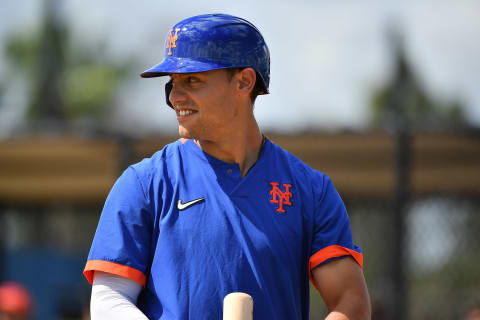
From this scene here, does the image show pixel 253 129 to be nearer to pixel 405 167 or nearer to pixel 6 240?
pixel 405 167

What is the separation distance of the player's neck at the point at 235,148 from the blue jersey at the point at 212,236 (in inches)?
1.2

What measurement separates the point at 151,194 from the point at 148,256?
0.61 ft

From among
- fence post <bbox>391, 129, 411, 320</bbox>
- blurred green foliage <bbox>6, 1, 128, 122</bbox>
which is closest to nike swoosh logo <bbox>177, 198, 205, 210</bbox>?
fence post <bbox>391, 129, 411, 320</bbox>

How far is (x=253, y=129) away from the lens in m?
2.86

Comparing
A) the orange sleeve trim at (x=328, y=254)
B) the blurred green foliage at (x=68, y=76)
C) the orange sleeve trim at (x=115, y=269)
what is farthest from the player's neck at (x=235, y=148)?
the blurred green foliage at (x=68, y=76)

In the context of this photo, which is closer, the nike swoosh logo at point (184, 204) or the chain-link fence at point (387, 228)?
the nike swoosh logo at point (184, 204)

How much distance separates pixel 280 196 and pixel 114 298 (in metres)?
0.60

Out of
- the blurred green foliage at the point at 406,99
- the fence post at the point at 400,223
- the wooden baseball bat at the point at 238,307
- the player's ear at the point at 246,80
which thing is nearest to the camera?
the wooden baseball bat at the point at 238,307

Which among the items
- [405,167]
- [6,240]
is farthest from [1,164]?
[405,167]

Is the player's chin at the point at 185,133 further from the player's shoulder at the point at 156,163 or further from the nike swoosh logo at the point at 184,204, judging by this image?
the nike swoosh logo at the point at 184,204

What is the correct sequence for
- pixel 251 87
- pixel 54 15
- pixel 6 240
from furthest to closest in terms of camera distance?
pixel 54 15, pixel 6 240, pixel 251 87

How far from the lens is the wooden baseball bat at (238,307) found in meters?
2.39

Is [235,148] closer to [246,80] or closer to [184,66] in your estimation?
[246,80]

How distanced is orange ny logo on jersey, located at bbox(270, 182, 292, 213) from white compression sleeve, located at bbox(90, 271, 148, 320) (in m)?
0.49
